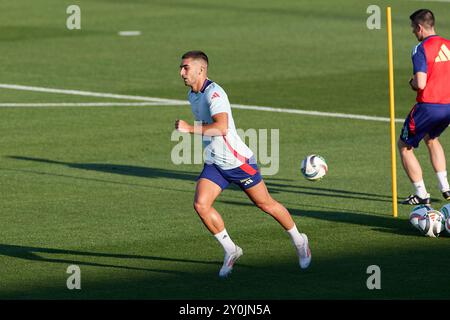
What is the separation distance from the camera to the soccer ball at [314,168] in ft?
61.2

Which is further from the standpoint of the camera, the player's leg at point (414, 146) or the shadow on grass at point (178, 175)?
the shadow on grass at point (178, 175)

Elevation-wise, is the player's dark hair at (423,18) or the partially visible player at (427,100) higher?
the player's dark hair at (423,18)

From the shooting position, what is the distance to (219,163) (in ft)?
46.8

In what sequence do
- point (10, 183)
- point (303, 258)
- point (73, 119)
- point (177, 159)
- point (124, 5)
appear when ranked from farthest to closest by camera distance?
point (124, 5)
point (73, 119)
point (177, 159)
point (10, 183)
point (303, 258)

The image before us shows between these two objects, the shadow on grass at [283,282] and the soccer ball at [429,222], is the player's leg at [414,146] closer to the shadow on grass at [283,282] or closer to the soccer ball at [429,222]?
the soccer ball at [429,222]

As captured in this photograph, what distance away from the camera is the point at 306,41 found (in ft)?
119

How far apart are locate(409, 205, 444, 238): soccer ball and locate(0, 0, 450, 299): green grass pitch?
0.13 m

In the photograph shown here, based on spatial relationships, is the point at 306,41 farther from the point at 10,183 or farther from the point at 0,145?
the point at 10,183

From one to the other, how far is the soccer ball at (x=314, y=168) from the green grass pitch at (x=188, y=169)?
334 millimetres

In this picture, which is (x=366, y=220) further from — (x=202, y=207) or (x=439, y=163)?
(x=202, y=207)

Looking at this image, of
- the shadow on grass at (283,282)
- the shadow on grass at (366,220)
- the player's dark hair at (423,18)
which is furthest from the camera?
the player's dark hair at (423,18)

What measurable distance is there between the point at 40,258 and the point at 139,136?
8.76 meters

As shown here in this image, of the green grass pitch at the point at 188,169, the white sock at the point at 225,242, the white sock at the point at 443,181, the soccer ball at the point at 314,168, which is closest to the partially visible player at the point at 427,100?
the white sock at the point at 443,181
